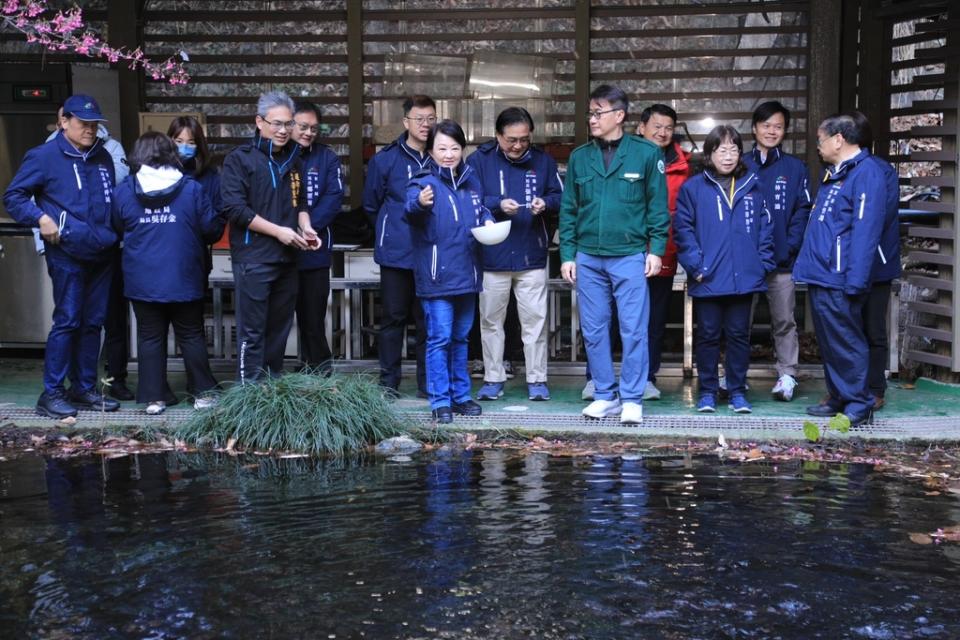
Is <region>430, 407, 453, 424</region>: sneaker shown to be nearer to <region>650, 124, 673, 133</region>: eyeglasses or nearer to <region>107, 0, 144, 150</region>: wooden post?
→ <region>650, 124, 673, 133</region>: eyeglasses

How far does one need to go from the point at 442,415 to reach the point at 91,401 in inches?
89.3

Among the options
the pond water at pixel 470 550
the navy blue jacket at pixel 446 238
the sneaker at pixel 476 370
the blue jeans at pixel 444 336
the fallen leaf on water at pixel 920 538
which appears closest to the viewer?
the pond water at pixel 470 550

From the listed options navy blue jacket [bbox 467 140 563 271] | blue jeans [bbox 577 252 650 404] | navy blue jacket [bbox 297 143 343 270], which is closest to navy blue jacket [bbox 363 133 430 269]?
navy blue jacket [bbox 297 143 343 270]

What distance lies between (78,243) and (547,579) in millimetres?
4085

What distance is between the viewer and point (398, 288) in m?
8.28

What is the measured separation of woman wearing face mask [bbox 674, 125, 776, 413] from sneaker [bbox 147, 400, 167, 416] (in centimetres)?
336

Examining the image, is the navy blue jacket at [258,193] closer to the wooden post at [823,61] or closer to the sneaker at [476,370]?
the sneaker at [476,370]

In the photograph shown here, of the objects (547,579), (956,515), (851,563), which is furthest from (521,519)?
(956,515)

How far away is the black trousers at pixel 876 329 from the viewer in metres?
7.82

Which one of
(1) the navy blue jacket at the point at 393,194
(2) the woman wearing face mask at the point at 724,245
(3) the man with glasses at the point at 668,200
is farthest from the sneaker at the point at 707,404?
(1) the navy blue jacket at the point at 393,194

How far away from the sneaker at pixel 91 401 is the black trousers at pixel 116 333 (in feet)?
1.32

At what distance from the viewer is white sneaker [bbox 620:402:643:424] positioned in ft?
25.0

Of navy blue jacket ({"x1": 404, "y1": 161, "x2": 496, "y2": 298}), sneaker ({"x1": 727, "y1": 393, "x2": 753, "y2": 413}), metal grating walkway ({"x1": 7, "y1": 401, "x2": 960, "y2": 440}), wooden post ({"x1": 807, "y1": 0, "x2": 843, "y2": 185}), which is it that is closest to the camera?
metal grating walkway ({"x1": 7, "y1": 401, "x2": 960, "y2": 440})

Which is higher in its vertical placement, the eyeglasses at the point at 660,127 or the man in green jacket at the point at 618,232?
the eyeglasses at the point at 660,127
